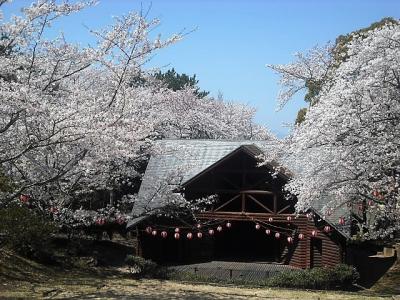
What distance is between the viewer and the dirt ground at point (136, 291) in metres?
14.2

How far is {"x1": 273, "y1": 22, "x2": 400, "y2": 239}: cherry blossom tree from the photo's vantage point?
37.7ft

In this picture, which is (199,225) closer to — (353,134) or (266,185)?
(266,185)

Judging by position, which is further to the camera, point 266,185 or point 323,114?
point 266,185

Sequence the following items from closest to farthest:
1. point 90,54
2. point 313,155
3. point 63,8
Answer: point 63,8 < point 90,54 < point 313,155

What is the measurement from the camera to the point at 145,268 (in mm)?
18859

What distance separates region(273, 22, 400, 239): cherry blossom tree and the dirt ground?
12.1 ft

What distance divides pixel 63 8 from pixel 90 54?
132 centimetres

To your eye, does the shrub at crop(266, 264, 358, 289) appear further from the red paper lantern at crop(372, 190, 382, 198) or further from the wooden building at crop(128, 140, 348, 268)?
the red paper lantern at crop(372, 190, 382, 198)

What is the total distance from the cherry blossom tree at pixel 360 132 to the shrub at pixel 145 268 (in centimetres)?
711

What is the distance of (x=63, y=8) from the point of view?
10781 millimetres

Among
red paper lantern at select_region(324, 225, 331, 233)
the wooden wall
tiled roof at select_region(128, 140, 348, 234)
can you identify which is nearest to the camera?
red paper lantern at select_region(324, 225, 331, 233)

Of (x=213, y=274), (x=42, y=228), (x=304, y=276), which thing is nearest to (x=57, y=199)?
(x=42, y=228)

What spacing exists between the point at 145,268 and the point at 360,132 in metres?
10.8

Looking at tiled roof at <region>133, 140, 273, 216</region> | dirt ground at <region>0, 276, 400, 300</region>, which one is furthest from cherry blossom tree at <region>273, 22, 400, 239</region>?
tiled roof at <region>133, 140, 273, 216</region>
